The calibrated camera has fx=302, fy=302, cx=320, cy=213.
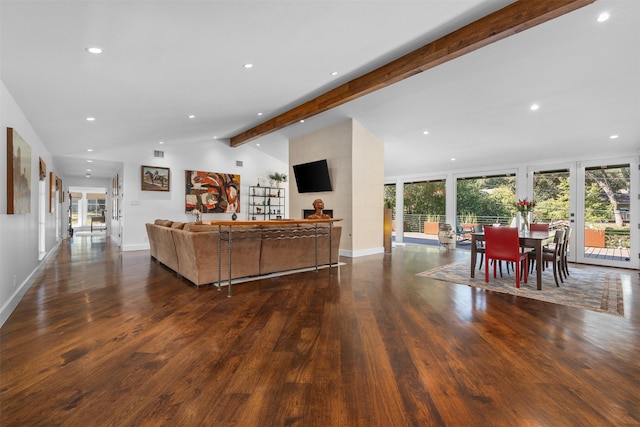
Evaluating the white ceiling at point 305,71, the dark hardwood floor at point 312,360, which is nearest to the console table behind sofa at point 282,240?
the dark hardwood floor at point 312,360

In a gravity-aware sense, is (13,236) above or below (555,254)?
above

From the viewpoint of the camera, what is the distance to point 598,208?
252 inches

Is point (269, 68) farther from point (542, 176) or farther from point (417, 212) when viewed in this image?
point (417, 212)

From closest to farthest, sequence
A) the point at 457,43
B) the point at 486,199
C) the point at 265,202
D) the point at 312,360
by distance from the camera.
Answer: the point at 312,360
the point at 457,43
the point at 486,199
the point at 265,202

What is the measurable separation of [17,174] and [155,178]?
17.1ft

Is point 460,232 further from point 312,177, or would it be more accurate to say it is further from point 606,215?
point 312,177

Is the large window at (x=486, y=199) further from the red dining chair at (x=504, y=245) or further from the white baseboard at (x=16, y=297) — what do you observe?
the white baseboard at (x=16, y=297)

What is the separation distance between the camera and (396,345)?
2402 mm

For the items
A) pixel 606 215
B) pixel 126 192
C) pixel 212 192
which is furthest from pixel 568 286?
pixel 126 192

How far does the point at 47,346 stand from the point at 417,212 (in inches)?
376

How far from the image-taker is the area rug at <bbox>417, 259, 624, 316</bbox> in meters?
3.62

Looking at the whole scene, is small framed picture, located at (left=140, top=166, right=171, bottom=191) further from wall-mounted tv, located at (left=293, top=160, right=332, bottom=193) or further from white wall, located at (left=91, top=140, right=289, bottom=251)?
wall-mounted tv, located at (left=293, top=160, right=332, bottom=193)

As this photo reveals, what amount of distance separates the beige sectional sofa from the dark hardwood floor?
503 mm

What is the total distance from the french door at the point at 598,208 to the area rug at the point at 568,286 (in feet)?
3.46
